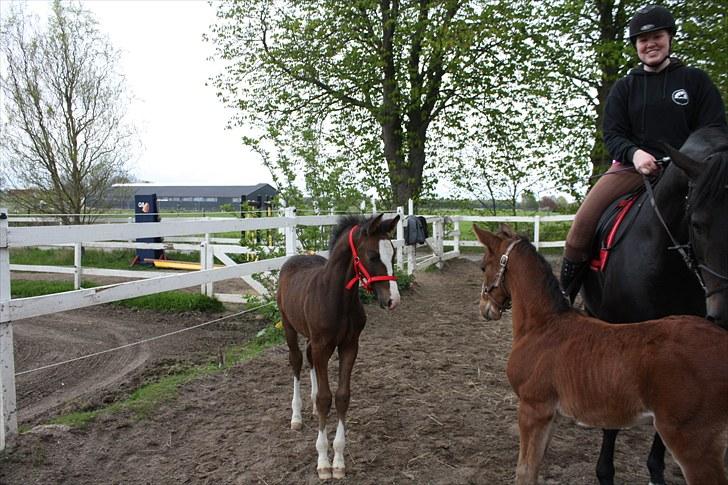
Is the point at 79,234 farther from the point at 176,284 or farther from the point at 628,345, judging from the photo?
the point at 628,345

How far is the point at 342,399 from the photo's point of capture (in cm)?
389

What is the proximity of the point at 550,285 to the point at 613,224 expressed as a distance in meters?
0.74

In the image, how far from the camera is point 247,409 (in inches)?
191

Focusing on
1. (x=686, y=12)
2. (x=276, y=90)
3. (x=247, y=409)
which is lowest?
(x=247, y=409)

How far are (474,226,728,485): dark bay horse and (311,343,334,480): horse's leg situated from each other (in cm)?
139

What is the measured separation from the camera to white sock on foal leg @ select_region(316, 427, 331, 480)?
3617 mm

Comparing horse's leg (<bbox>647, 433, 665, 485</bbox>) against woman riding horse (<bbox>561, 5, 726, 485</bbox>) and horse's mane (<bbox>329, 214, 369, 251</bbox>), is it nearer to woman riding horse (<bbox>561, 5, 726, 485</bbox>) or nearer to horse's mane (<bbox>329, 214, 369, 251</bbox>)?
woman riding horse (<bbox>561, 5, 726, 485</bbox>)

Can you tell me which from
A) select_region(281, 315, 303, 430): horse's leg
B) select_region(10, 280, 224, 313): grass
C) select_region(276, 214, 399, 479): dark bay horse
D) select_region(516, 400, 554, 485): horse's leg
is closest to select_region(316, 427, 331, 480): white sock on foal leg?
select_region(276, 214, 399, 479): dark bay horse

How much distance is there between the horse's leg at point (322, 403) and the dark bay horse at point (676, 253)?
1.80m

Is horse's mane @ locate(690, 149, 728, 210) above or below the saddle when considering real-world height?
above

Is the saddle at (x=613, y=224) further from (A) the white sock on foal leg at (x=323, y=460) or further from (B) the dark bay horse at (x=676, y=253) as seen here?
(A) the white sock on foal leg at (x=323, y=460)

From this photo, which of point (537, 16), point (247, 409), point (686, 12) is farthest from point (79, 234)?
point (686, 12)

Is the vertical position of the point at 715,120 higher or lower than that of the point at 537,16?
lower

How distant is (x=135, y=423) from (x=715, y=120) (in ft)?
16.0
